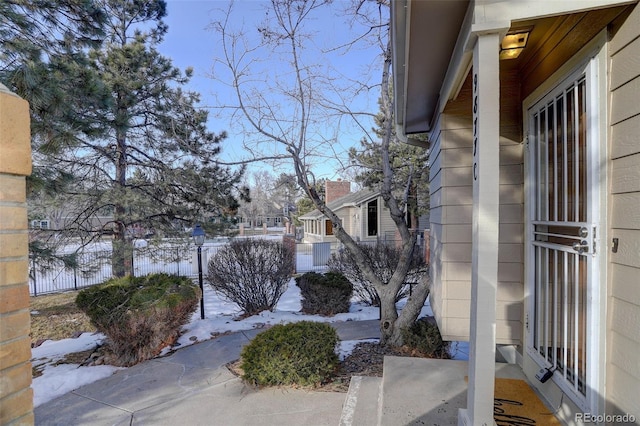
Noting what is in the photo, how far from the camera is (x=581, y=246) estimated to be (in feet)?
6.06

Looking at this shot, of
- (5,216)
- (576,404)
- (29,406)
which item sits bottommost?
(576,404)

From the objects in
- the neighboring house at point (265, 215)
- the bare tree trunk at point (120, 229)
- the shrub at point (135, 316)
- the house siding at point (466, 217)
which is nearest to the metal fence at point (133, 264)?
the bare tree trunk at point (120, 229)

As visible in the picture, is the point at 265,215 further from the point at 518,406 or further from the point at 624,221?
the point at 624,221

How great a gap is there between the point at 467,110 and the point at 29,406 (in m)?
3.26

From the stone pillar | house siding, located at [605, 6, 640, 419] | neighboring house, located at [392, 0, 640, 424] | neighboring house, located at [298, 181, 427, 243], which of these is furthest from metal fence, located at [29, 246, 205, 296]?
neighboring house, located at [298, 181, 427, 243]

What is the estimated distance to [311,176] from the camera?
5.18 m

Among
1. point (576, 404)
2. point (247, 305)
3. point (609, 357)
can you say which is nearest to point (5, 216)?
point (609, 357)

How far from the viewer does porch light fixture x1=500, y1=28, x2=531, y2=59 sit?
1.94 metres

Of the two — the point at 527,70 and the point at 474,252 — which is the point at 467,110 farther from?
the point at 474,252

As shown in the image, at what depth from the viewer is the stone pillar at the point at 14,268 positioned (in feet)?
2.77

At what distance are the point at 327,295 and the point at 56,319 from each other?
19.7 feet

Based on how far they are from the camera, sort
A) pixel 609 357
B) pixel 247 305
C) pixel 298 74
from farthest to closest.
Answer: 1. pixel 247 305
2. pixel 298 74
3. pixel 609 357

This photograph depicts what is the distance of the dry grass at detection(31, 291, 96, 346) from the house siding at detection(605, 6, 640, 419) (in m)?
6.76

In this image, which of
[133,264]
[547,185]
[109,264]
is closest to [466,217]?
[547,185]
